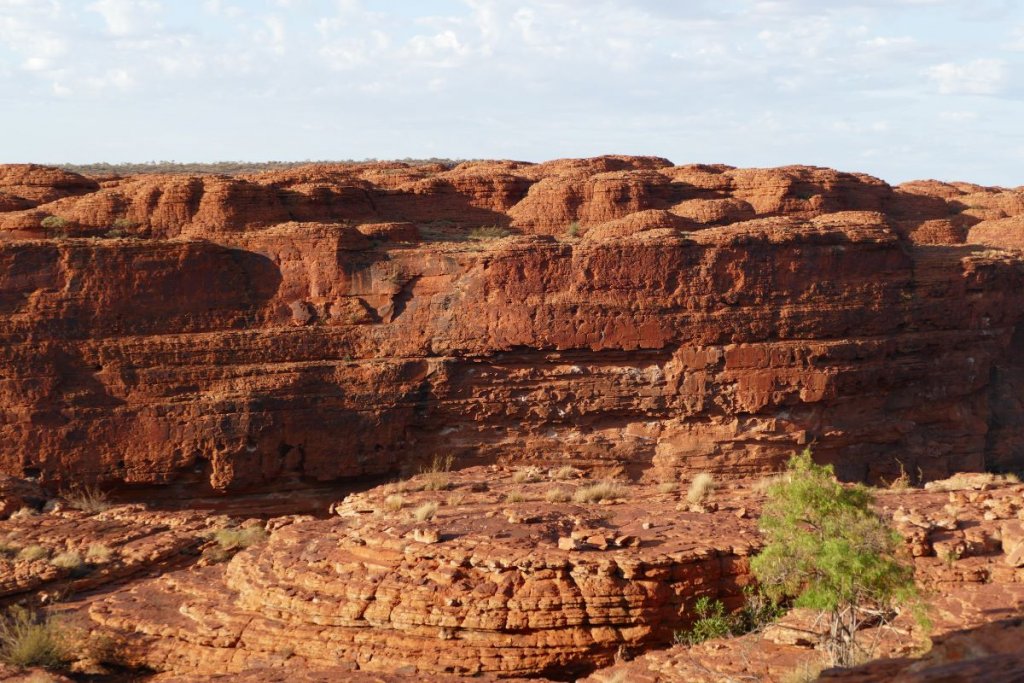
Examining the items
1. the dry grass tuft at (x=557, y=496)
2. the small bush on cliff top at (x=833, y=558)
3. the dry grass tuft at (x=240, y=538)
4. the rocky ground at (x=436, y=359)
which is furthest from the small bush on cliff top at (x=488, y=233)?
the small bush on cliff top at (x=833, y=558)

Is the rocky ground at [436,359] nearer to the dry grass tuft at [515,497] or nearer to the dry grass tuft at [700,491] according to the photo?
the dry grass tuft at [700,491]

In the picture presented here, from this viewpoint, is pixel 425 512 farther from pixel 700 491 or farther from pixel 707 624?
pixel 700 491

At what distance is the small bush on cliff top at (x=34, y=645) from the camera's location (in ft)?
40.9

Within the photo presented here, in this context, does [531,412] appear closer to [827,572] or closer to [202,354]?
[202,354]

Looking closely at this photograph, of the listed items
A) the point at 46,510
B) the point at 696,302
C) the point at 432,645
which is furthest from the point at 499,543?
the point at 696,302

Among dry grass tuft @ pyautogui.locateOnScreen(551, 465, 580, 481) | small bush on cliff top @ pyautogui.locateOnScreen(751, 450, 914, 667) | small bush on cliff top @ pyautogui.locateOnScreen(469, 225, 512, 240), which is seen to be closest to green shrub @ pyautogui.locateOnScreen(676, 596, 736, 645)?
small bush on cliff top @ pyautogui.locateOnScreen(751, 450, 914, 667)

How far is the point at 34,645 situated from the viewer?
492 inches

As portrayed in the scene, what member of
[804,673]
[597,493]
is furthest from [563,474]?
[804,673]

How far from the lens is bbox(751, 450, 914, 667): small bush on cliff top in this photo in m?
10.0

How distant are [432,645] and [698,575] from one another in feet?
9.58

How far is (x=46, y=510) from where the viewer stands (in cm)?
1803

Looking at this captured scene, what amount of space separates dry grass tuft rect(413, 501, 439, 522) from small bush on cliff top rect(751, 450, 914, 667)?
4.49 metres

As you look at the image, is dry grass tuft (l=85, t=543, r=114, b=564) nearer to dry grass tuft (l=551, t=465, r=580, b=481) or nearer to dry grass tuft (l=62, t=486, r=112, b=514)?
→ dry grass tuft (l=62, t=486, r=112, b=514)

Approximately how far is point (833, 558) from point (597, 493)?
5.93 meters
